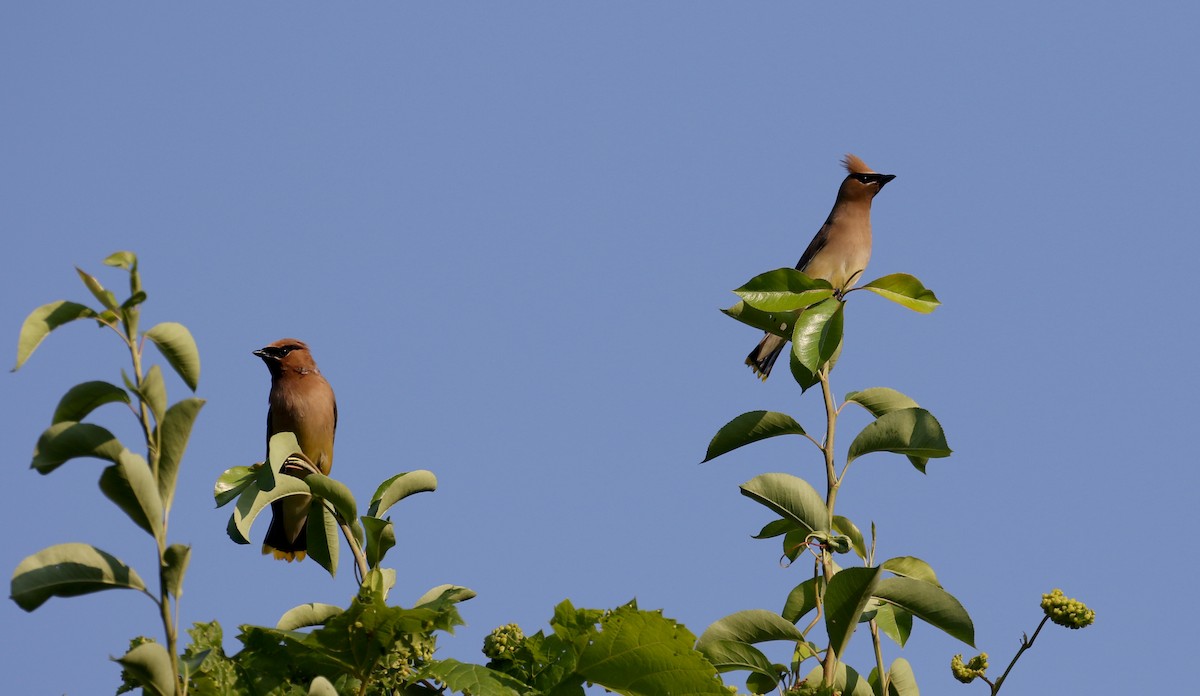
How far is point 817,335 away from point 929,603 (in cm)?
72

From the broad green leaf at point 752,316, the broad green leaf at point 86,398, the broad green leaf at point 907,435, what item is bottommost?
the broad green leaf at point 86,398

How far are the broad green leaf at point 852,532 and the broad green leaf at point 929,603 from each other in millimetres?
345

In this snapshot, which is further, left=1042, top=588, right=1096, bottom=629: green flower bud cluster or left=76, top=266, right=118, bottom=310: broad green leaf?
left=1042, top=588, right=1096, bottom=629: green flower bud cluster

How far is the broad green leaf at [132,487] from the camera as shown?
75.4 inches

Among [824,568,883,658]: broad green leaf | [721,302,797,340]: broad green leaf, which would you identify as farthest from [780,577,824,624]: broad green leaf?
[721,302,797,340]: broad green leaf

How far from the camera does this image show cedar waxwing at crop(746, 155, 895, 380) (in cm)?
824

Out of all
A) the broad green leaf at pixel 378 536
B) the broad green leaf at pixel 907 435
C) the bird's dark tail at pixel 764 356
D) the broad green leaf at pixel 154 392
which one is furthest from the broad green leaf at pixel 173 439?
the bird's dark tail at pixel 764 356

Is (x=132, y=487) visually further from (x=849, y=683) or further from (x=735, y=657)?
(x=849, y=683)

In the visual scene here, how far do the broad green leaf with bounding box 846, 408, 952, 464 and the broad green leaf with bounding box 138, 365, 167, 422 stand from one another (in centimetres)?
170

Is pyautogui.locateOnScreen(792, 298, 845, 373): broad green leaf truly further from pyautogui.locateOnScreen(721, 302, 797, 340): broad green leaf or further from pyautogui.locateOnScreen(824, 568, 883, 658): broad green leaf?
pyautogui.locateOnScreen(824, 568, 883, 658): broad green leaf

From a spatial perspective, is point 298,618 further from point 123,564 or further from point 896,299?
point 896,299

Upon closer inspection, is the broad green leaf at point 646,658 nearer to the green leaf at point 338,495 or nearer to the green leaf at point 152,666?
the green leaf at point 338,495

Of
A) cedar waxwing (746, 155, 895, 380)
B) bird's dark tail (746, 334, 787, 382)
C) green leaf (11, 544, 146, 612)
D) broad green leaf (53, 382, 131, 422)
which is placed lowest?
green leaf (11, 544, 146, 612)

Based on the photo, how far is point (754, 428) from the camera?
3.16m
